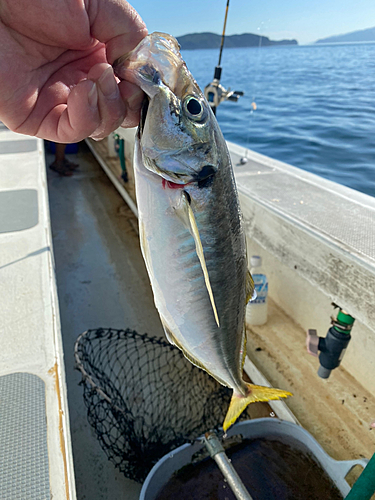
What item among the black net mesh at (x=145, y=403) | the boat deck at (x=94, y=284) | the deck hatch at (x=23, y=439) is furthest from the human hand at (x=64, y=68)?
the boat deck at (x=94, y=284)

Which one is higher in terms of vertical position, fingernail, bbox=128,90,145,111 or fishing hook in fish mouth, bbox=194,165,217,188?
fingernail, bbox=128,90,145,111

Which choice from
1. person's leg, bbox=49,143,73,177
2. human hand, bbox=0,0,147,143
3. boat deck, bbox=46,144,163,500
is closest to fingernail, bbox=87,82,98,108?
human hand, bbox=0,0,147,143

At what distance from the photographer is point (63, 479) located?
1.11 metres

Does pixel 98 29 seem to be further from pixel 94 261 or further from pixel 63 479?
pixel 94 261

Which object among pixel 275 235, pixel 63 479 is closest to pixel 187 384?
pixel 275 235

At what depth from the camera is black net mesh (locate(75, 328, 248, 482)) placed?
1949mm

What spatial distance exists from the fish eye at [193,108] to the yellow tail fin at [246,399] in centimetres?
116

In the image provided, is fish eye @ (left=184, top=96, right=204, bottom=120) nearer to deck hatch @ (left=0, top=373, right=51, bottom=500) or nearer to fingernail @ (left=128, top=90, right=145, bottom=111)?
fingernail @ (left=128, top=90, right=145, bottom=111)

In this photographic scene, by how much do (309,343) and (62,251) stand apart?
3.17 metres

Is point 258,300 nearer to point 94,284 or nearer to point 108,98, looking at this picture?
point 94,284

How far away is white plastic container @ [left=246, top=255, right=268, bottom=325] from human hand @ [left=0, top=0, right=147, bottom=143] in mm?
1808

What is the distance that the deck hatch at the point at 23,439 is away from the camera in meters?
1.09

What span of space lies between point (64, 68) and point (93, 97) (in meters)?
0.38

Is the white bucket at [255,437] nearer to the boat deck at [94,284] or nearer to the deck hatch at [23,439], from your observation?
the boat deck at [94,284]
